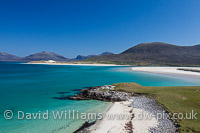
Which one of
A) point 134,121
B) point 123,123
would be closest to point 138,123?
point 134,121

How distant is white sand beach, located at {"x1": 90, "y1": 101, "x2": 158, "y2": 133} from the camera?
11.4 meters

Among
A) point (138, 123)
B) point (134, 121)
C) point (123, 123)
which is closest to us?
point (138, 123)

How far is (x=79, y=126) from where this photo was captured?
509 inches

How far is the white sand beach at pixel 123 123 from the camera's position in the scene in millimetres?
11445

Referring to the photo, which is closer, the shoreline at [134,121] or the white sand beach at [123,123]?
the shoreline at [134,121]

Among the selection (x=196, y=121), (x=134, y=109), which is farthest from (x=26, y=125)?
(x=196, y=121)

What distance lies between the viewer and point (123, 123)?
1261 cm

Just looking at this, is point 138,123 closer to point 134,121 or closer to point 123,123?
point 134,121

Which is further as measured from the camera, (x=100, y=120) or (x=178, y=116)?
(x=100, y=120)

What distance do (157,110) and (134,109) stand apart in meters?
2.60

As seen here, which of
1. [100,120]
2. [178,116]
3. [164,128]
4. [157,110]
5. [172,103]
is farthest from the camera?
[172,103]

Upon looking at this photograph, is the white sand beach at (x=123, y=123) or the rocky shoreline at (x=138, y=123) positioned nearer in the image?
the rocky shoreline at (x=138, y=123)

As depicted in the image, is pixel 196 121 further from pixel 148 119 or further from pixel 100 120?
pixel 100 120

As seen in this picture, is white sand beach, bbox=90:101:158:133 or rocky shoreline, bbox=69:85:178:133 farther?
white sand beach, bbox=90:101:158:133
